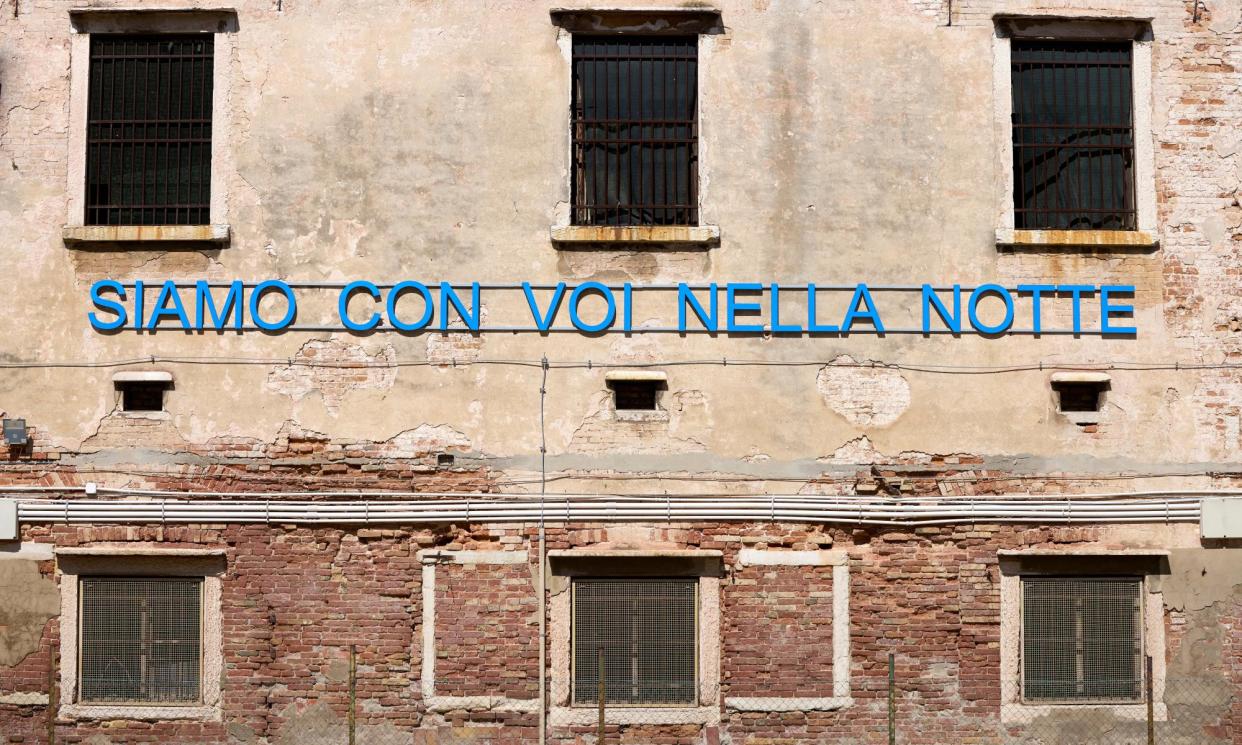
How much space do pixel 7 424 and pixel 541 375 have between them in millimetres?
4671

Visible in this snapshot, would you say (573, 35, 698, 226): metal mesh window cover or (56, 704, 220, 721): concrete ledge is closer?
(56, 704, 220, 721): concrete ledge

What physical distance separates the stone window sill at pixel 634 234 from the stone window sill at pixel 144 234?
9.86 ft

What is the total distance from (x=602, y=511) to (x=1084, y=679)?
177 inches

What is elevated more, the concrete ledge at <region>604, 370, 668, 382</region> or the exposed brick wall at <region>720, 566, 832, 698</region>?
the concrete ledge at <region>604, 370, 668, 382</region>

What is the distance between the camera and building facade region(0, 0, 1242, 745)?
41.7ft

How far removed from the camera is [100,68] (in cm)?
1329

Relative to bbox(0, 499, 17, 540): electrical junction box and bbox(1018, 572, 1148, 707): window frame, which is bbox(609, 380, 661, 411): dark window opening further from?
bbox(0, 499, 17, 540): electrical junction box

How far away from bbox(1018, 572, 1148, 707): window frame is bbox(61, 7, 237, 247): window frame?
25.4ft

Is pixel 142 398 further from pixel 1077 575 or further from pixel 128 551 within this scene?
pixel 1077 575

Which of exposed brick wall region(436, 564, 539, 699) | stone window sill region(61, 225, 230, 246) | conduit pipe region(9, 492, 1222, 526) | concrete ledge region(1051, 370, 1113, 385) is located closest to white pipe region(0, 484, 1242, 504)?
conduit pipe region(9, 492, 1222, 526)

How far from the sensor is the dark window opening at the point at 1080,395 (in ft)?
42.9

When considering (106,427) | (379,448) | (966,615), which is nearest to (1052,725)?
(966,615)

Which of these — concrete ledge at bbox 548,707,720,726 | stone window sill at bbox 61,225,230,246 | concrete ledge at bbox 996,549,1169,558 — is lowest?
concrete ledge at bbox 548,707,720,726

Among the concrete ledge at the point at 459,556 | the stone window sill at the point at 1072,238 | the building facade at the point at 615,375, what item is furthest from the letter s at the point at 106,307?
the stone window sill at the point at 1072,238
